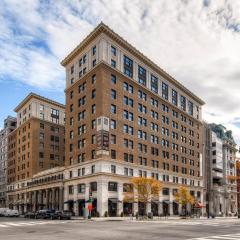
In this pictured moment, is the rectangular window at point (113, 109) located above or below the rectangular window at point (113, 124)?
above

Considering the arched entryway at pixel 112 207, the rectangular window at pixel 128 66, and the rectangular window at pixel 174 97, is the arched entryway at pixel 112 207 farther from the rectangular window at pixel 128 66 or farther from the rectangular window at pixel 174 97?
the rectangular window at pixel 174 97

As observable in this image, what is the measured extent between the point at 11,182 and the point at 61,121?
90.8 ft

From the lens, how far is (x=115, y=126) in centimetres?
7275

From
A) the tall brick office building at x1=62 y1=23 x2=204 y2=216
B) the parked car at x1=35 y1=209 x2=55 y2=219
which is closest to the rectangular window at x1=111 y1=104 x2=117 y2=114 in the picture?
the tall brick office building at x1=62 y1=23 x2=204 y2=216

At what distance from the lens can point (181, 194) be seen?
85750 mm

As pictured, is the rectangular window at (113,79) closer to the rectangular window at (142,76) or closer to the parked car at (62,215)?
the rectangular window at (142,76)

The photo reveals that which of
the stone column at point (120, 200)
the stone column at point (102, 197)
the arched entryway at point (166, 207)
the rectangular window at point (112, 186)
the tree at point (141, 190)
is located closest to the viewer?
the stone column at point (102, 197)

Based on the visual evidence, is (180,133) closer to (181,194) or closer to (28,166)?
(181,194)

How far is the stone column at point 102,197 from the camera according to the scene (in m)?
67.4

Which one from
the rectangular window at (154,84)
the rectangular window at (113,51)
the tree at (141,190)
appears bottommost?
the tree at (141,190)

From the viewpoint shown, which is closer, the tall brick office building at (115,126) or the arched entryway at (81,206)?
the tall brick office building at (115,126)

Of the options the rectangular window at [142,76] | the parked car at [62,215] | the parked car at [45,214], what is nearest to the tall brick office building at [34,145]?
the parked car at [45,214]

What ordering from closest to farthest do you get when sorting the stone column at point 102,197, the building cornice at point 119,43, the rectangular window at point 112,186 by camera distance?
the stone column at point 102,197 → the rectangular window at point 112,186 → the building cornice at point 119,43

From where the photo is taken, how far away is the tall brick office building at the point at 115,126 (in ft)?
232
